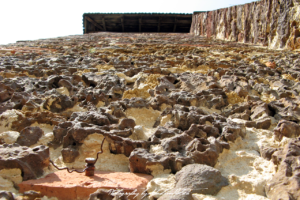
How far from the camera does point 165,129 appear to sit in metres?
1.56

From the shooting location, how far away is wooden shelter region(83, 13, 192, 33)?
412 inches

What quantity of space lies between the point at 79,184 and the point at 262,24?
5.03 metres

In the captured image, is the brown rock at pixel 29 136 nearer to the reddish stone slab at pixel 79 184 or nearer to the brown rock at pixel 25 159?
the brown rock at pixel 25 159

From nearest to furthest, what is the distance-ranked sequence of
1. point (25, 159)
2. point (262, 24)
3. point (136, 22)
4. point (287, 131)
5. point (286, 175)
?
point (286, 175) → point (25, 159) → point (287, 131) → point (262, 24) → point (136, 22)

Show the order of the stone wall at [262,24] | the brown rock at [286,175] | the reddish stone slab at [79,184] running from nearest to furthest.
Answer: the brown rock at [286,175] < the reddish stone slab at [79,184] < the stone wall at [262,24]

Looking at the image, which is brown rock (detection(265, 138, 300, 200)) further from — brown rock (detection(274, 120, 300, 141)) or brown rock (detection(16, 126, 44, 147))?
brown rock (detection(16, 126, 44, 147))

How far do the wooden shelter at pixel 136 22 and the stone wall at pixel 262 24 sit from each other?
3.58m

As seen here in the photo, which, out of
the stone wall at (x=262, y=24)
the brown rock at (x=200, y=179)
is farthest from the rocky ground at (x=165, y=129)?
the stone wall at (x=262, y=24)

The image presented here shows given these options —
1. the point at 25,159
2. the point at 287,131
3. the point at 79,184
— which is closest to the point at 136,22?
the point at 287,131

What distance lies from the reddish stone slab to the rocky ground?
5 cm

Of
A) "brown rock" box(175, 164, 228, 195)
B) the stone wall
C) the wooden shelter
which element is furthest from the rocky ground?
the wooden shelter

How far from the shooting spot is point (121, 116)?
1.82 meters

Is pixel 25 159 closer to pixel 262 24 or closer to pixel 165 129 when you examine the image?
A: pixel 165 129

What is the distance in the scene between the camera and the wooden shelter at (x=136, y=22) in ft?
34.4
